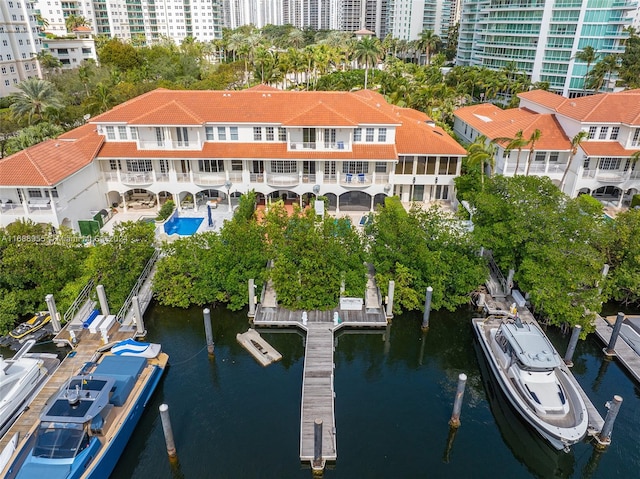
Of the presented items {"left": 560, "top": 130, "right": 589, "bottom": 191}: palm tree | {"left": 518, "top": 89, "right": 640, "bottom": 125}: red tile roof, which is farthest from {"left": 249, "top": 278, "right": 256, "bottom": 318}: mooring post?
{"left": 518, "top": 89, "right": 640, "bottom": 125}: red tile roof

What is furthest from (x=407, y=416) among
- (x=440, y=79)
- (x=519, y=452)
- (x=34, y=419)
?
(x=440, y=79)

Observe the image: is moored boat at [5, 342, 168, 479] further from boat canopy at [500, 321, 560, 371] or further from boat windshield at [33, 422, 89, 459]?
boat canopy at [500, 321, 560, 371]

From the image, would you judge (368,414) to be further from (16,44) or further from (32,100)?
(16,44)

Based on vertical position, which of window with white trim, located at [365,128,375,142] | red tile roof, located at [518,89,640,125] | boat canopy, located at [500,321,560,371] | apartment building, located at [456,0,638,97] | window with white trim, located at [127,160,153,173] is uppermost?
apartment building, located at [456,0,638,97]

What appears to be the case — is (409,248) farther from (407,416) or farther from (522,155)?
(522,155)

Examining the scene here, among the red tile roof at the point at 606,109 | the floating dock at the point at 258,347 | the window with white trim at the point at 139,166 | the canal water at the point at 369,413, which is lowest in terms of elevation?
the canal water at the point at 369,413

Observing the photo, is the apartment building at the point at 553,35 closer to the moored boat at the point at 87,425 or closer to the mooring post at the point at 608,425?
the mooring post at the point at 608,425

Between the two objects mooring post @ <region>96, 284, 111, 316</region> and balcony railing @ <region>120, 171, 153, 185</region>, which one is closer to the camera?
mooring post @ <region>96, 284, 111, 316</region>

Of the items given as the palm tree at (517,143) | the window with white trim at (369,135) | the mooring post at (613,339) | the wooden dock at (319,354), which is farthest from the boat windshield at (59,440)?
the palm tree at (517,143)
